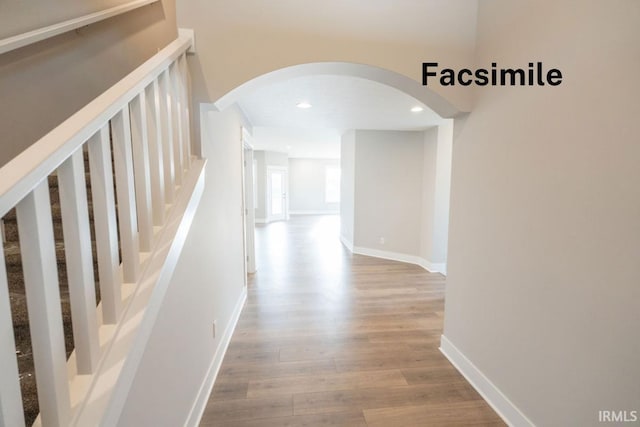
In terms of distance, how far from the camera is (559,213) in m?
1.33

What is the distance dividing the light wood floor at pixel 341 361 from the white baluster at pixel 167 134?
1442 millimetres

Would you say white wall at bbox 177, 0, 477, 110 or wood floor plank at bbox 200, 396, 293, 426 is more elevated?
white wall at bbox 177, 0, 477, 110

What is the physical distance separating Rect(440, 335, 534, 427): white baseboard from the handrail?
232 cm

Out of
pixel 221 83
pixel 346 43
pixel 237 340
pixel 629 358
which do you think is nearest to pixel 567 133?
pixel 629 358

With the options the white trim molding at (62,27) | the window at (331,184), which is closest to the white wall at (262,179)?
the window at (331,184)

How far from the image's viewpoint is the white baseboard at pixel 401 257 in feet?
14.5

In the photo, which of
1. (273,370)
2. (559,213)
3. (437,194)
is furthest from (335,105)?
(273,370)

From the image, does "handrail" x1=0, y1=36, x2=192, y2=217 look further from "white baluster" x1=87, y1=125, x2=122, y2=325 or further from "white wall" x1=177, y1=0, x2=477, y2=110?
"white wall" x1=177, y1=0, x2=477, y2=110

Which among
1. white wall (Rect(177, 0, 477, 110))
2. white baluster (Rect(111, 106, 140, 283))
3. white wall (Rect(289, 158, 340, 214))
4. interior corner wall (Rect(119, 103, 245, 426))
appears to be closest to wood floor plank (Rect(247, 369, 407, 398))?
interior corner wall (Rect(119, 103, 245, 426))

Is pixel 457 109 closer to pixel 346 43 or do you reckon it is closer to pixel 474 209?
pixel 474 209

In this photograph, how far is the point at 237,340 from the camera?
248 centimetres

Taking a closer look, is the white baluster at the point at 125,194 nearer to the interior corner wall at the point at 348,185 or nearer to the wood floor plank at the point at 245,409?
the wood floor plank at the point at 245,409

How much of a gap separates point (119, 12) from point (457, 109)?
253cm

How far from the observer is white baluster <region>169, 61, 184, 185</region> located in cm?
133
